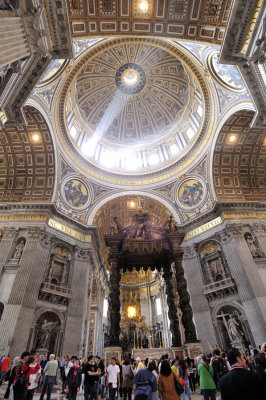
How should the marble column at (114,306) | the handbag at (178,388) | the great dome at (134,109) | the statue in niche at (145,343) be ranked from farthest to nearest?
1. the statue in niche at (145,343)
2. the great dome at (134,109)
3. the marble column at (114,306)
4. the handbag at (178,388)

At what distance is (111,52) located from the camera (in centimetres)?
2031

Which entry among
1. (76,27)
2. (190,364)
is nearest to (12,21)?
(76,27)

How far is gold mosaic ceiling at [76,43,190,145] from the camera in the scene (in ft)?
67.5

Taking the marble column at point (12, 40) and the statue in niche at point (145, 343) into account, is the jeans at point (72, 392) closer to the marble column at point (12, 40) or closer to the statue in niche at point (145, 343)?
the marble column at point (12, 40)

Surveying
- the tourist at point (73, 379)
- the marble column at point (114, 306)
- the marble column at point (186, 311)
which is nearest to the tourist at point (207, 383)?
the tourist at point (73, 379)

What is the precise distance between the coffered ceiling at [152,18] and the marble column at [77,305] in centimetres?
1336

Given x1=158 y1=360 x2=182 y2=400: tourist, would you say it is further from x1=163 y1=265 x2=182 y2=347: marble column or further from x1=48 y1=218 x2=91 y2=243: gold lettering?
x1=48 y1=218 x2=91 y2=243: gold lettering

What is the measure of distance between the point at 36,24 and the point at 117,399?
440 inches

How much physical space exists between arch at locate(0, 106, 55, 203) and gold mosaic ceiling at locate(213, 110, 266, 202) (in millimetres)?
13136

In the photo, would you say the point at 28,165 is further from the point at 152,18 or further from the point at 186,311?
the point at 186,311

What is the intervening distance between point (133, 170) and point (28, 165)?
32.0 ft

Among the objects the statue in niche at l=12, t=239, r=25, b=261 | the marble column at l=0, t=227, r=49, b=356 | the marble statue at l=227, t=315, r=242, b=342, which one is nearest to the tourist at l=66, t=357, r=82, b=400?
the marble column at l=0, t=227, r=49, b=356

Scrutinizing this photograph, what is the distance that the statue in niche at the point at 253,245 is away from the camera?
14267 mm

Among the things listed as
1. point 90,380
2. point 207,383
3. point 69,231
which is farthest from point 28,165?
point 207,383
